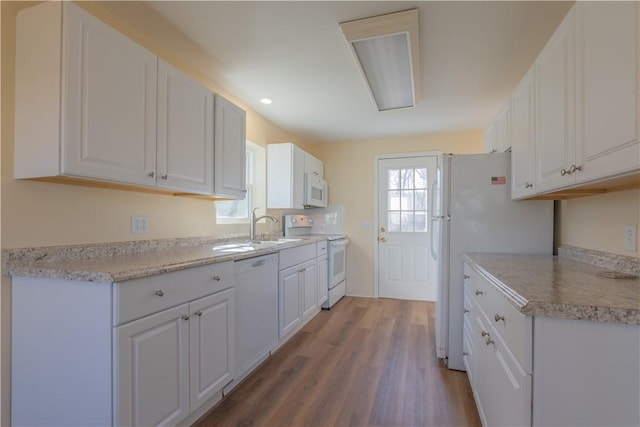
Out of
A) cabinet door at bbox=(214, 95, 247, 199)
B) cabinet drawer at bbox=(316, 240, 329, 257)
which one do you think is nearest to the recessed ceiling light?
cabinet door at bbox=(214, 95, 247, 199)

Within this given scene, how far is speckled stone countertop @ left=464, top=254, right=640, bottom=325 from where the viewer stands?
0.89 meters

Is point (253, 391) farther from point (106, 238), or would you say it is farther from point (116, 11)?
point (116, 11)

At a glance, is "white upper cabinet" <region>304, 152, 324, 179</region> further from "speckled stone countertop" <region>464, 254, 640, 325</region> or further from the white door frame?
"speckled stone countertop" <region>464, 254, 640, 325</region>

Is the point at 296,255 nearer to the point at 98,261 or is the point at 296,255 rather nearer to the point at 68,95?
the point at 98,261

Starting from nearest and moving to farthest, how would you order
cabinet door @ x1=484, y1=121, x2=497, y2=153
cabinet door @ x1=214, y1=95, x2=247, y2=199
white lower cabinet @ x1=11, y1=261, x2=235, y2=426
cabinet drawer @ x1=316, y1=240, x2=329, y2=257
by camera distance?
white lower cabinet @ x1=11, y1=261, x2=235, y2=426 → cabinet door @ x1=214, y1=95, x2=247, y2=199 → cabinet door @ x1=484, y1=121, x2=497, y2=153 → cabinet drawer @ x1=316, y1=240, x2=329, y2=257

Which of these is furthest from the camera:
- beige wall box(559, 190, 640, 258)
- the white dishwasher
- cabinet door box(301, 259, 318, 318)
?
cabinet door box(301, 259, 318, 318)

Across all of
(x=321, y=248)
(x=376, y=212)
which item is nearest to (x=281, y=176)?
(x=321, y=248)

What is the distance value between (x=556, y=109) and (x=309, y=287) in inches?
98.9

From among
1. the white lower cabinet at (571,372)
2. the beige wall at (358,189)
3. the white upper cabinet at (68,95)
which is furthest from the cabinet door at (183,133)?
the beige wall at (358,189)

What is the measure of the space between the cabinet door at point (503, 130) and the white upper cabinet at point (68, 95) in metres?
2.54

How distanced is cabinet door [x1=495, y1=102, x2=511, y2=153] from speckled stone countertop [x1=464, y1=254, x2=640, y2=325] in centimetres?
109

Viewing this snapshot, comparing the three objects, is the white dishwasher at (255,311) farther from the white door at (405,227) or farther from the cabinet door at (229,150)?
the white door at (405,227)

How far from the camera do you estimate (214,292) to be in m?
1.78

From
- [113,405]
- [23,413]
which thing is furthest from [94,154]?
[23,413]
